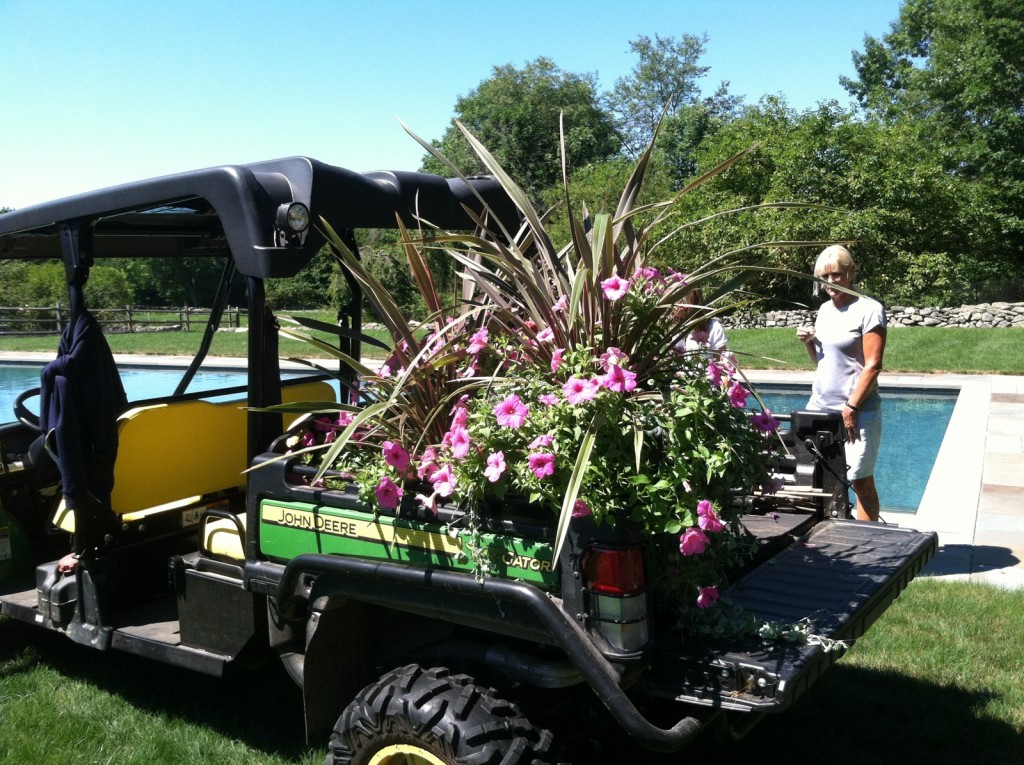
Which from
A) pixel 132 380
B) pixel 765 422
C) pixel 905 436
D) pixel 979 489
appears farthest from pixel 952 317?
pixel 765 422

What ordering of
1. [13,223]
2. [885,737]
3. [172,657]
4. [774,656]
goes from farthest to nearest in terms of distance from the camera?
1. [13,223]
2. [885,737]
3. [172,657]
4. [774,656]

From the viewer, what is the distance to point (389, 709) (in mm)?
2609

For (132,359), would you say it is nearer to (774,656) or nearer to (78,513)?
(78,513)

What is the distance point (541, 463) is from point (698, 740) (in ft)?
5.68

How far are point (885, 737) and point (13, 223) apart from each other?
3904mm

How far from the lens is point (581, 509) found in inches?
93.7

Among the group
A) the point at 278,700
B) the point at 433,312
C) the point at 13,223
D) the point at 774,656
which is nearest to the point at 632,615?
the point at 774,656

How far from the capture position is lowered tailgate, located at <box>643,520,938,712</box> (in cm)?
229

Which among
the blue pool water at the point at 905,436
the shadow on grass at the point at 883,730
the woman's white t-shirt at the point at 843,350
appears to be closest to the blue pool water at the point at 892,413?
the blue pool water at the point at 905,436

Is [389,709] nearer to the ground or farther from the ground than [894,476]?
farther from the ground

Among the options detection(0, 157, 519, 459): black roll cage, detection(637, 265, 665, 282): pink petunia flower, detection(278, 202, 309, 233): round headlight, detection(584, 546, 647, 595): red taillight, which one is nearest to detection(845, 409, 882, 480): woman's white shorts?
detection(0, 157, 519, 459): black roll cage

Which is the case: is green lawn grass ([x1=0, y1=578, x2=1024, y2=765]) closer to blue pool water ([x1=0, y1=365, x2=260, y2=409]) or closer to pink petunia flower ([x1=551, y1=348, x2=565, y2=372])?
pink petunia flower ([x1=551, y1=348, x2=565, y2=372])

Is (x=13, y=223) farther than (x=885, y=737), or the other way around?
(x=13, y=223)

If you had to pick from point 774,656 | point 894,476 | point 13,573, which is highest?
point 774,656
